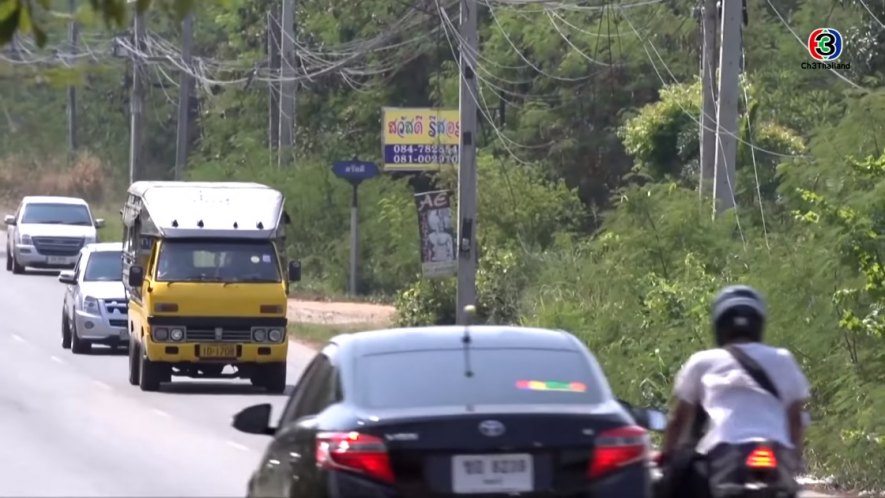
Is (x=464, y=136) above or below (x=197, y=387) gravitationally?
above

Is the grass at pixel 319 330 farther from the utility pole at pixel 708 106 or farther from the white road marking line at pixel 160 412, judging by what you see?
the white road marking line at pixel 160 412

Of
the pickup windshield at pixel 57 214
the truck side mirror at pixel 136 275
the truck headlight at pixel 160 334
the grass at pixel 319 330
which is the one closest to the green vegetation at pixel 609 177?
the grass at pixel 319 330

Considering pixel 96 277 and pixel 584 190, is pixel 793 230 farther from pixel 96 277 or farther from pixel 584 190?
pixel 584 190

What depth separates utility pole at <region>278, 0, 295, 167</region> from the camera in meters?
43.4

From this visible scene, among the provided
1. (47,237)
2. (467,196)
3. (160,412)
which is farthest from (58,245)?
(160,412)

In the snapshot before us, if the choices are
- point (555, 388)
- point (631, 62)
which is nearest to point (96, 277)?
point (631, 62)

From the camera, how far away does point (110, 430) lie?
18891 mm

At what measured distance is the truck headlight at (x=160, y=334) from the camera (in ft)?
73.3

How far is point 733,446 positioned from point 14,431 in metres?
13.1

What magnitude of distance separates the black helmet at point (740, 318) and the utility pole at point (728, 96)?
14493mm

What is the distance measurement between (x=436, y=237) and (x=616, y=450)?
22.1 m

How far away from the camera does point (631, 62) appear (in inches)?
1651

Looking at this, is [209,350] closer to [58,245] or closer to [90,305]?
[90,305]

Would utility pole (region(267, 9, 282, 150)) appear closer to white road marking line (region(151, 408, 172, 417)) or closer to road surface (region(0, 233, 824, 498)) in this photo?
road surface (region(0, 233, 824, 498))
